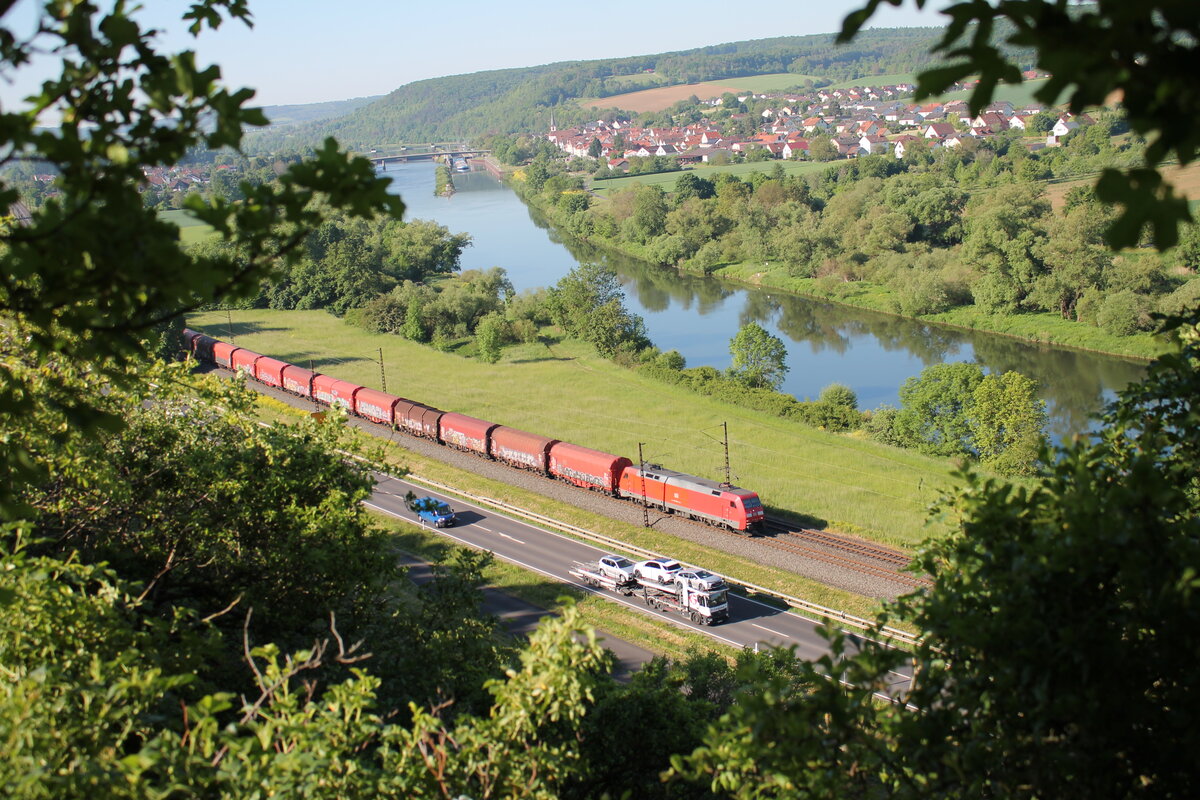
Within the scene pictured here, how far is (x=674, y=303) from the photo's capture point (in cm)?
6100

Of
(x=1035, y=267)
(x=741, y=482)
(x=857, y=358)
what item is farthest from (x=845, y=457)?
(x=1035, y=267)

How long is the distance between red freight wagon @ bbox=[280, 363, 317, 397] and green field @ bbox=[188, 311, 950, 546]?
148 inches

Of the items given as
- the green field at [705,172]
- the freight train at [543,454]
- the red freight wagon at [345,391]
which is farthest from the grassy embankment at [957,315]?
the red freight wagon at [345,391]

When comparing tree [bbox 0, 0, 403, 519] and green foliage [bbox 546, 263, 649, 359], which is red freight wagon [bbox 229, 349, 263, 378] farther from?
tree [bbox 0, 0, 403, 519]

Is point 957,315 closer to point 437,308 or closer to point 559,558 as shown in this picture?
point 437,308

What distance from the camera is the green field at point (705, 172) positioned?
10225cm

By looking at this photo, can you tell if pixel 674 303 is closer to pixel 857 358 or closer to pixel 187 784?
pixel 857 358

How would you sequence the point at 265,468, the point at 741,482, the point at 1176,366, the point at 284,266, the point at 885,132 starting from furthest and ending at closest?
the point at 885,132, the point at 741,482, the point at 265,468, the point at 1176,366, the point at 284,266

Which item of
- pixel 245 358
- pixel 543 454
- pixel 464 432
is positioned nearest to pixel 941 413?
pixel 543 454

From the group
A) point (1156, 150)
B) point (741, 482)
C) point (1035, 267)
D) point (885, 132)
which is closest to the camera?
point (1156, 150)

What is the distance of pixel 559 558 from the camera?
25484 mm

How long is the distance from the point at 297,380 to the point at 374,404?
5.55m

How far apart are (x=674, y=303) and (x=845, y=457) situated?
29.7 m

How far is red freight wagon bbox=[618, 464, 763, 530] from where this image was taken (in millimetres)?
25922
